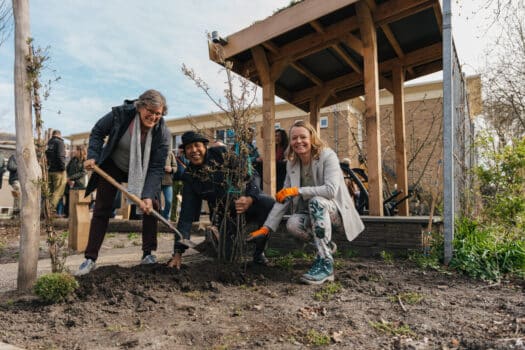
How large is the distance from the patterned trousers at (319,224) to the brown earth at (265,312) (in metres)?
0.30

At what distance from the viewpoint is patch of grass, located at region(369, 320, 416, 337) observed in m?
2.12

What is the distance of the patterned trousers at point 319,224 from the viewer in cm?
318

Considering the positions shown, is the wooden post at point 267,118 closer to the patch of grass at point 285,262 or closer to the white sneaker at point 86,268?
the patch of grass at point 285,262

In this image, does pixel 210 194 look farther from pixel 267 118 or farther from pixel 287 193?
pixel 267 118

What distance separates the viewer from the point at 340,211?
10.9 ft

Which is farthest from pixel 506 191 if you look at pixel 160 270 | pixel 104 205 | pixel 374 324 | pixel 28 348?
pixel 28 348

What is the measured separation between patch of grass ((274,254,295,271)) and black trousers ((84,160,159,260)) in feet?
3.95

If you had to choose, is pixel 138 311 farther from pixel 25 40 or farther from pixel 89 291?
pixel 25 40

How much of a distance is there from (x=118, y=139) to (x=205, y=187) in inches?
34.4

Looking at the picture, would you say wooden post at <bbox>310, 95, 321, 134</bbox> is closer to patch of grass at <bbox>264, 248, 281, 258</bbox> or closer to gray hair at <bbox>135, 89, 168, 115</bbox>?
patch of grass at <bbox>264, 248, 281, 258</bbox>

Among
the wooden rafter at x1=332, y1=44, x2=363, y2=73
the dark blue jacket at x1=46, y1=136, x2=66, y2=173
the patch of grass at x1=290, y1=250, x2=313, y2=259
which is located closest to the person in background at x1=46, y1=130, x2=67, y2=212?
the dark blue jacket at x1=46, y1=136, x2=66, y2=173

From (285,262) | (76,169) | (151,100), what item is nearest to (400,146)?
(285,262)

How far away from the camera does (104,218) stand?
3.62 metres

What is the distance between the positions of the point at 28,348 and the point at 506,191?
4.34m
